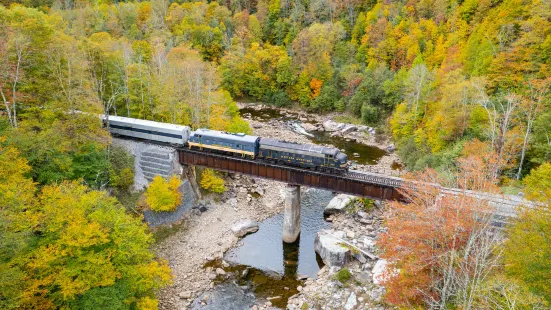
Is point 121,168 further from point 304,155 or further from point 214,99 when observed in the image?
point 304,155

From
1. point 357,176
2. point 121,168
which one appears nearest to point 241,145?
point 357,176

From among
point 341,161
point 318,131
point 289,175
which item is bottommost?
point 318,131

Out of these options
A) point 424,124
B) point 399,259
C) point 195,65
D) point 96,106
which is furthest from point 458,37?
point 96,106

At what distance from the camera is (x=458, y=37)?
60.9 m

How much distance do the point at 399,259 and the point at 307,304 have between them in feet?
30.8

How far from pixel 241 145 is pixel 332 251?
1366 centimetres

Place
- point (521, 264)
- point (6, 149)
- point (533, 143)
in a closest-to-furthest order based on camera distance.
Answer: point (521, 264), point (6, 149), point (533, 143)

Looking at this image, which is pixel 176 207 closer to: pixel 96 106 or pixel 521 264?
pixel 96 106

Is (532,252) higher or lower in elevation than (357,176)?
higher

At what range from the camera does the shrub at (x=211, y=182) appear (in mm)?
40094

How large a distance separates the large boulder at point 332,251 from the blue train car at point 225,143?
35.4 ft

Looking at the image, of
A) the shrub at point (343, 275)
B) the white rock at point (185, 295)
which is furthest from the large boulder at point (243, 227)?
the shrub at point (343, 275)

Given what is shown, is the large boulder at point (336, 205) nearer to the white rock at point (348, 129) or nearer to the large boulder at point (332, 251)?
the large boulder at point (332, 251)

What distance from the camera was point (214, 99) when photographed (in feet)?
161
